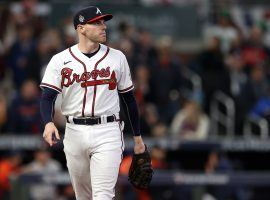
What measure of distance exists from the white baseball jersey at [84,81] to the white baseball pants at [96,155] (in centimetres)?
14

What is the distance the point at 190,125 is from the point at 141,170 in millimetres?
5035

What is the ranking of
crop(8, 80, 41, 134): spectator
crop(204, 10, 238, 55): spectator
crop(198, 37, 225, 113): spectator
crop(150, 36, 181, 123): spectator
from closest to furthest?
1. crop(8, 80, 41, 134): spectator
2. crop(150, 36, 181, 123): spectator
3. crop(198, 37, 225, 113): spectator
4. crop(204, 10, 238, 55): spectator

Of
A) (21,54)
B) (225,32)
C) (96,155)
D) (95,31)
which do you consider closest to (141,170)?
(96,155)

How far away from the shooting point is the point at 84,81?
695 centimetres

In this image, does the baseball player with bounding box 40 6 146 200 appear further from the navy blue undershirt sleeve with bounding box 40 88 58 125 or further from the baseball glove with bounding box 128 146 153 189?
the baseball glove with bounding box 128 146 153 189

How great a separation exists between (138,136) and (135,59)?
5984 mm

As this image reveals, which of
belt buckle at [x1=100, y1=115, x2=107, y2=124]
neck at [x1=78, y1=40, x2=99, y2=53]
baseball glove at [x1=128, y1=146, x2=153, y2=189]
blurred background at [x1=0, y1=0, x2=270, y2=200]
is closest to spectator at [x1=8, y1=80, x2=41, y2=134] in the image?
blurred background at [x1=0, y1=0, x2=270, y2=200]

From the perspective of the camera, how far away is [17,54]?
1325 cm

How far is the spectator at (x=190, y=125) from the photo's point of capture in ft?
39.8

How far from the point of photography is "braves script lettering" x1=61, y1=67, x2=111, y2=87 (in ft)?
22.8

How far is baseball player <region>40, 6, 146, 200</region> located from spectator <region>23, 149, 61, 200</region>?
398 centimetres

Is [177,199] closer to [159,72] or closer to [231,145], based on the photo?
[231,145]

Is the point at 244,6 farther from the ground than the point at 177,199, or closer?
farther from the ground

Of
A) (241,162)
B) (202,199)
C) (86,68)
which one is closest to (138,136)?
(86,68)
